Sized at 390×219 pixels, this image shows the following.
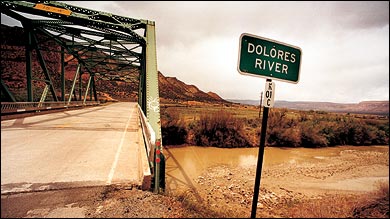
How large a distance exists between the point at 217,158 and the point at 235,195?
5.05 meters

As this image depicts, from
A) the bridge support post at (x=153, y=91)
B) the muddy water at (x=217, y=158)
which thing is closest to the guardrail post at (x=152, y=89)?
the bridge support post at (x=153, y=91)

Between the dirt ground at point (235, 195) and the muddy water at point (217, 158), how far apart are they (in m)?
0.55

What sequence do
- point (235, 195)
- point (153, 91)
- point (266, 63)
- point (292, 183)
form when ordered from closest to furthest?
point (266, 63) → point (153, 91) → point (235, 195) → point (292, 183)

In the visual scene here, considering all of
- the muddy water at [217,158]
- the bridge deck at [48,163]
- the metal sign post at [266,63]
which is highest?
the metal sign post at [266,63]

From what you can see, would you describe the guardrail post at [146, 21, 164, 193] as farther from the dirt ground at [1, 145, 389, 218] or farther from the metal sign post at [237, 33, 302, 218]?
the metal sign post at [237, 33, 302, 218]

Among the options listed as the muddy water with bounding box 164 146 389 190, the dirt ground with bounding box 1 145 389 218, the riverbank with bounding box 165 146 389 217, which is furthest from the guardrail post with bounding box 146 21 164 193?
the muddy water with bounding box 164 146 389 190

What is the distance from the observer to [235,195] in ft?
22.5

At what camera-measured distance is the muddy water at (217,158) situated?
909cm

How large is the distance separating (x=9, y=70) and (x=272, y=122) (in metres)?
31.8

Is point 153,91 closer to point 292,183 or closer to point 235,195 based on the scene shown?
point 235,195

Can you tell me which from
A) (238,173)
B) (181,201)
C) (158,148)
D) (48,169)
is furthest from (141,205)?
(238,173)

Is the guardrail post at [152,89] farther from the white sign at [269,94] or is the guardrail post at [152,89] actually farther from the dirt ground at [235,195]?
the white sign at [269,94]

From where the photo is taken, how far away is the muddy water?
909 cm

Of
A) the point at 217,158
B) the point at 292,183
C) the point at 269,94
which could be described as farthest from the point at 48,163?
the point at 217,158
